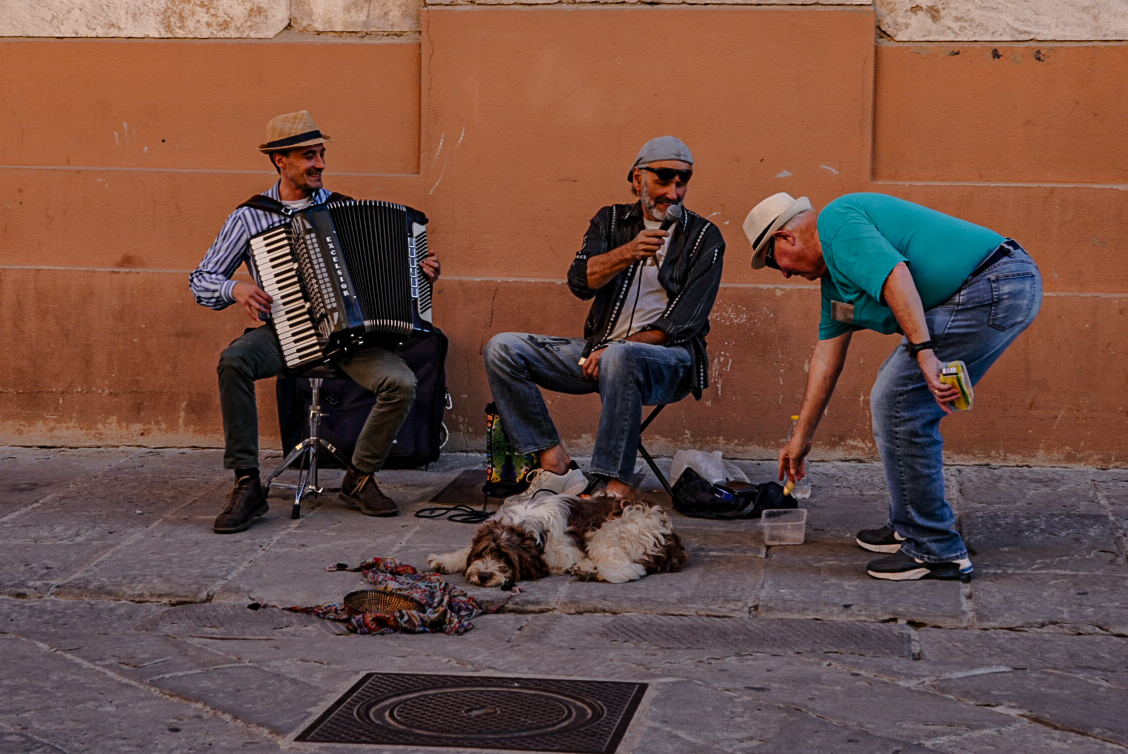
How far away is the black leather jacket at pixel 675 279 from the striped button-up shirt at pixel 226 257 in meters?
1.31

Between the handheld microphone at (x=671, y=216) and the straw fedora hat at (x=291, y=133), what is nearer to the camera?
the handheld microphone at (x=671, y=216)

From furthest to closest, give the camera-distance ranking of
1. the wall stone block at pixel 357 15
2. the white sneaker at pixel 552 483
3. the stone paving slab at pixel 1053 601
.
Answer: the wall stone block at pixel 357 15, the white sneaker at pixel 552 483, the stone paving slab at pixel 1053 601

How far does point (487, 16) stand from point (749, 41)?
1.29 meters

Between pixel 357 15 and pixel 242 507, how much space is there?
2.79 meters

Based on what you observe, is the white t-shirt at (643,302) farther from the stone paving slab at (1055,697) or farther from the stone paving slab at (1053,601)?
the stone paving slab at (1055,697)

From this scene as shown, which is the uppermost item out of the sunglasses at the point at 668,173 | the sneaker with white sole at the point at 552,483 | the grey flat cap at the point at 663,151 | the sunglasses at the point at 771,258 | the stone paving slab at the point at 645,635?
the grey flat cap at the point at 663,151

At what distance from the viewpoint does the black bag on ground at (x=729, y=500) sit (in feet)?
18.3

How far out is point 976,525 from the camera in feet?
17.8

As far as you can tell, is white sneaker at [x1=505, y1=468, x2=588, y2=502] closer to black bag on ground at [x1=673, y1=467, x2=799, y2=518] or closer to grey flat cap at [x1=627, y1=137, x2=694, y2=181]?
black bag on ground at [x1=673, y1=467, x2=799, y2=518]

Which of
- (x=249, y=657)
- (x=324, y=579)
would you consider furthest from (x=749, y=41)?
(x=249, y=657)

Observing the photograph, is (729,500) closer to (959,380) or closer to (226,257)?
(959,380)

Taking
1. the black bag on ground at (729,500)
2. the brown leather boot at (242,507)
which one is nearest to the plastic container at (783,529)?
the black bag on ground at (729,500)

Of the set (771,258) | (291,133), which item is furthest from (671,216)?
(291,133)

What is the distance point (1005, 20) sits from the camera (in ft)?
21.4
